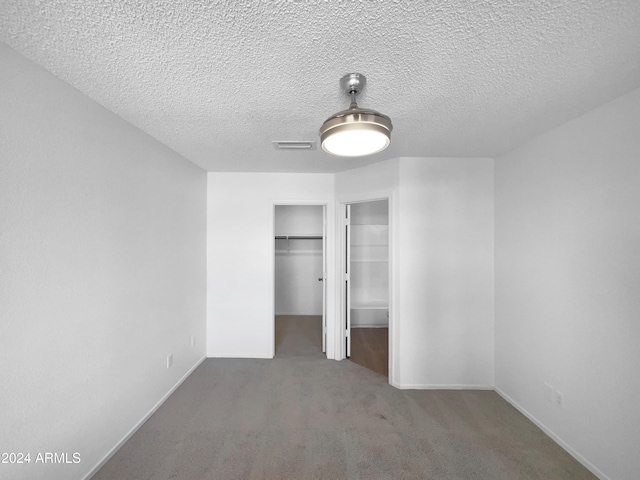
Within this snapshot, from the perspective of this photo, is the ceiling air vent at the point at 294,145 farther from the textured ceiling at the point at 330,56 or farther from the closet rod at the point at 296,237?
the closet rod at the point at 296,237

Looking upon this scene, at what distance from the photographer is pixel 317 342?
4145 millimetres

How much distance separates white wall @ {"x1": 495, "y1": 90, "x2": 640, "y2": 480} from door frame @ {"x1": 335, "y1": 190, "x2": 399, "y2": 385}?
108 cm

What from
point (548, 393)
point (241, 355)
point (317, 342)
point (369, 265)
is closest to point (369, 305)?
point (369, 265)

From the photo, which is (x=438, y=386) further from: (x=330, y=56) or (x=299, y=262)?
(x=299, y=262)

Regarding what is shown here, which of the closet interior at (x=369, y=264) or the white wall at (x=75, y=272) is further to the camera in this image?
the closet interior at (x=369, y=264)

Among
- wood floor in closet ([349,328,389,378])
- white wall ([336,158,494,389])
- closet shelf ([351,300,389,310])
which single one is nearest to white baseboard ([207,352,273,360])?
wood floor in closet ([349,328,389,378])

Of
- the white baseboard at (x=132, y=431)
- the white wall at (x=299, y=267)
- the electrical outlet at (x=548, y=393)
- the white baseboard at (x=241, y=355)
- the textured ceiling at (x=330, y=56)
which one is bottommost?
the white baseboard at (x=132, y=431)

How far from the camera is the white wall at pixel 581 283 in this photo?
1.66m

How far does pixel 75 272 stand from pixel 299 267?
417cm

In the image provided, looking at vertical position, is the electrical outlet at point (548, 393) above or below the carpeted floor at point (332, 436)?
above

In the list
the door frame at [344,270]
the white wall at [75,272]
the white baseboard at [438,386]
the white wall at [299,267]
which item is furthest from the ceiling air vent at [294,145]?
the white wall at [299,267]

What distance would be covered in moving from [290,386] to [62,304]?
83.1 inches

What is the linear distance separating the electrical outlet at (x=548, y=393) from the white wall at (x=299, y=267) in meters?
3.89

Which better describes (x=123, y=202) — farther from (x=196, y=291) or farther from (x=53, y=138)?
(x=196, y=291)
